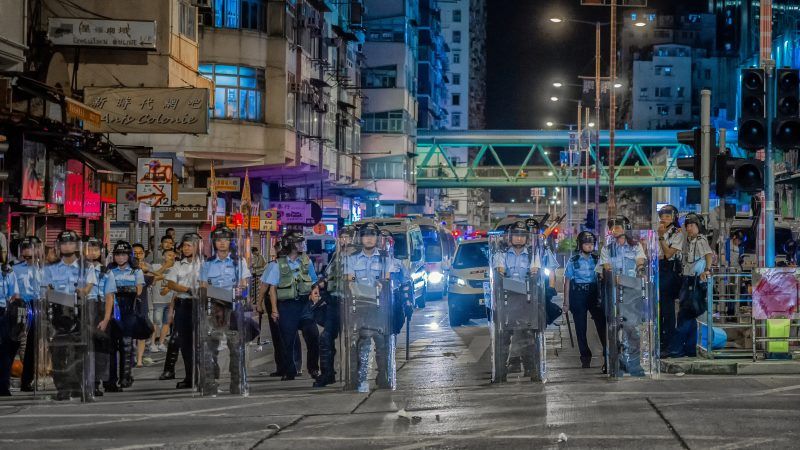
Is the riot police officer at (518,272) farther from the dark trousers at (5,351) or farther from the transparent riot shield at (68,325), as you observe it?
the dark trousers at (5,351)

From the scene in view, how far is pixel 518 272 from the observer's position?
44.5 feet

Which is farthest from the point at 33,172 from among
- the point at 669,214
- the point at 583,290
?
the point at 669,214

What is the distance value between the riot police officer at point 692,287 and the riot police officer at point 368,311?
397 centimetres

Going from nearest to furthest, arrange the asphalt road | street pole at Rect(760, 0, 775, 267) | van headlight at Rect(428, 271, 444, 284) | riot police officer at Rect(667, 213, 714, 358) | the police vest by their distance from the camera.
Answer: the asphalt road, riot police officer at Rect(667, 213, 714, 358), the police vest, street pole at Rect(760, 0, 775, 267), van headlight at Rect(428, 271, 444, 284)

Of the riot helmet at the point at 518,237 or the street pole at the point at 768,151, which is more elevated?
the street pole at the point at 768,151

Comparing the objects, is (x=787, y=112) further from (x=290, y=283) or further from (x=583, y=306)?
(x=290, y=283)

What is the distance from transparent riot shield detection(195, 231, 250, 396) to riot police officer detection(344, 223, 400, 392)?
1.23 meters

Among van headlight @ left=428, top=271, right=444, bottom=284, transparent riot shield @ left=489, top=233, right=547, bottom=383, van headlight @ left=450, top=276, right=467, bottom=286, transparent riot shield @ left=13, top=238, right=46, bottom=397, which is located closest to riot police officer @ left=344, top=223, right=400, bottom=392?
transparent riot shield @ left=489, top=233, right=547, bottom=383

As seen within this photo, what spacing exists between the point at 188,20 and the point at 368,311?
2043 cm

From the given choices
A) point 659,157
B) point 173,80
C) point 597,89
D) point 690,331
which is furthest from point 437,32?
point 690,331

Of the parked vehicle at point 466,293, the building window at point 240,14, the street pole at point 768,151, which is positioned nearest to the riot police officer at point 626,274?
the street pole at point 768,151

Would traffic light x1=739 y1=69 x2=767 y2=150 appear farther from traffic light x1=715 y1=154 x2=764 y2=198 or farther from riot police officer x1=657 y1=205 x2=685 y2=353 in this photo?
riot police officer x1=657 y1=205 x2=685 y2=353

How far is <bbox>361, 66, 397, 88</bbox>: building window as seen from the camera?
7388cm

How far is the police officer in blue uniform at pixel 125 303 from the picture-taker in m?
13.8
